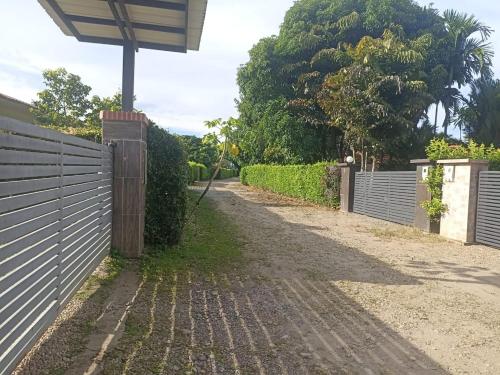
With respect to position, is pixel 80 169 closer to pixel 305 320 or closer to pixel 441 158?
pixel 305 320

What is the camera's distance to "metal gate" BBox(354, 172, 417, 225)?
39.7 ft

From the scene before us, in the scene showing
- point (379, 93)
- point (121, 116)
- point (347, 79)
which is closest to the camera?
point (121, 116)

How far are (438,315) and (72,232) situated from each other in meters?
3.76

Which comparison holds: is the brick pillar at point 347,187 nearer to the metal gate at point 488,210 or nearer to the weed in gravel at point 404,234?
the weed in gravel at point 404,234

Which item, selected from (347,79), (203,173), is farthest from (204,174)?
(347,79)

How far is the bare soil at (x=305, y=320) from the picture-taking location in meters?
3.22

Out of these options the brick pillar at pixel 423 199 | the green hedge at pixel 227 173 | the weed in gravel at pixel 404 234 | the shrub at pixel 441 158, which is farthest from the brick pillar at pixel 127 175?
the green hedge at pixel 227 173

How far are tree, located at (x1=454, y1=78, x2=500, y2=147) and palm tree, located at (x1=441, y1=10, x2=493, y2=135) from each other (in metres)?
0.83

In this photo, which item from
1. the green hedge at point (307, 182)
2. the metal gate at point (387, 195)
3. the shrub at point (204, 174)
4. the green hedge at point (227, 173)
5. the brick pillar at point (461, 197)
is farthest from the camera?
the green hedge at point (227, 173)

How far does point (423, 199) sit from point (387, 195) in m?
2.36

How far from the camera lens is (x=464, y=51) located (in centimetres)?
2356

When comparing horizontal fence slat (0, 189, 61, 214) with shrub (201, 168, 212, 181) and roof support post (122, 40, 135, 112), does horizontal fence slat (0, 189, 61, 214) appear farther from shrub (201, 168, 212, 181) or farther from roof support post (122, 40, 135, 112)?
shrub (201, 168, 212, 181)

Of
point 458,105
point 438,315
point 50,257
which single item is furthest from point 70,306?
point 458,105

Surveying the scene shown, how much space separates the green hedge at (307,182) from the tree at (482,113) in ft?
35.9
